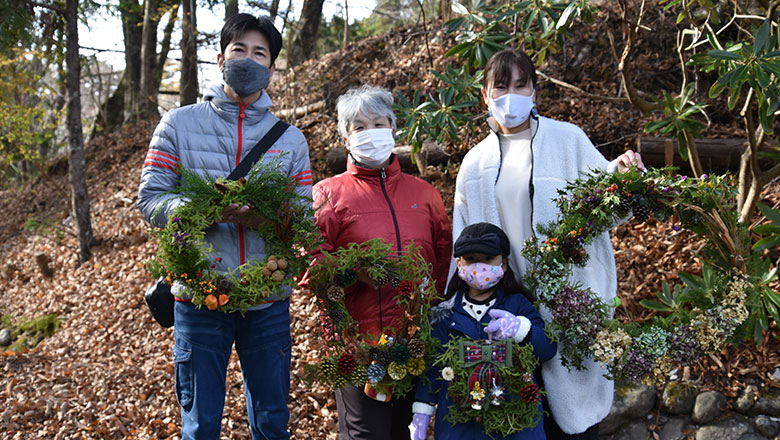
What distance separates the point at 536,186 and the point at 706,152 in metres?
3.48

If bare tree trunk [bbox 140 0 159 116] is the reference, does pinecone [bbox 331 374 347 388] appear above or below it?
below

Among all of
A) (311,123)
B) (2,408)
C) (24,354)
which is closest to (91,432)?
(2,408)

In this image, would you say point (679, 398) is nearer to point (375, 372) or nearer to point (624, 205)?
point (624, 205)

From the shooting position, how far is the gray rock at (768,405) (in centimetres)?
365

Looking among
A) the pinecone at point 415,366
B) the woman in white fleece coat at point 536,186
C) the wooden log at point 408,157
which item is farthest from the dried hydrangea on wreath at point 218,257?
the wooden log at point 408,157

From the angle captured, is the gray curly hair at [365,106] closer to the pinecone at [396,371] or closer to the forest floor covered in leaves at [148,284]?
the pinecone at [396,371]

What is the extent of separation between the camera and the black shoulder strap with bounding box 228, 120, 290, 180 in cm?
256

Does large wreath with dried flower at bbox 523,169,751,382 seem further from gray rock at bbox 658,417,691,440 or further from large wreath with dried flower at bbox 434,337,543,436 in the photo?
gray rock at bbox 658,417,691,440

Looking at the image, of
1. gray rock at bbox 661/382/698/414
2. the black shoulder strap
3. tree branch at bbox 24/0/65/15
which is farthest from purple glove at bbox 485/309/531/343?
tree branch at bbox 24/0/65/15

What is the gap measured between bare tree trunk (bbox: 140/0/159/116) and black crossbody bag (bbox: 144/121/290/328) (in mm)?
10415

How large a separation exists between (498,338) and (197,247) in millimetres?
1332

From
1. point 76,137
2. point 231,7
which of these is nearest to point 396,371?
point 76,137

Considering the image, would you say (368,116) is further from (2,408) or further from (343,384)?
(2,408)

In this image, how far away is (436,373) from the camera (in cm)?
250
